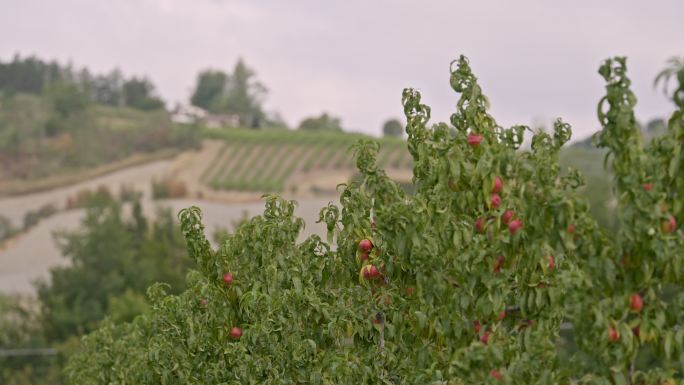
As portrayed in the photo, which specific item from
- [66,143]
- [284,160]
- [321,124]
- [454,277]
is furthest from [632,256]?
[321,124]

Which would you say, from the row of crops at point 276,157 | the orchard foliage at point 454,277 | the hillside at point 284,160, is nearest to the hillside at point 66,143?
the hillside at point 284,160

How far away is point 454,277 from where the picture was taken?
6.22 m

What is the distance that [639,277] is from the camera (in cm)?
518

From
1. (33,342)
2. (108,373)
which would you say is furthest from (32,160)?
(108,373)

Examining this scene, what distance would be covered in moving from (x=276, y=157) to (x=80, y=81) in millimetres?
45721

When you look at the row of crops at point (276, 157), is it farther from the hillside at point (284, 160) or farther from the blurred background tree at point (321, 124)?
the blurred background tree at point (321, 124)

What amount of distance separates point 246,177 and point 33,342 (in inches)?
1350

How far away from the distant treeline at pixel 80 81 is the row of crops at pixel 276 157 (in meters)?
29.9

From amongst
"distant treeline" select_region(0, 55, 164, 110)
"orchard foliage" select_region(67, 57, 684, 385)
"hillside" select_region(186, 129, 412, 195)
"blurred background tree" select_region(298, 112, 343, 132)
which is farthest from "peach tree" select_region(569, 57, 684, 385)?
"distant treeline" select_region(0, 55, 164, 110)

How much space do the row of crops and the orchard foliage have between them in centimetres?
6263

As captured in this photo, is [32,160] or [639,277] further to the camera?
[32,160]

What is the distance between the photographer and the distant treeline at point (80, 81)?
11519cm

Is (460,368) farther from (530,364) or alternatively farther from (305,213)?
(305,213)

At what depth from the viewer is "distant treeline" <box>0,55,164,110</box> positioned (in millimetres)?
115188
